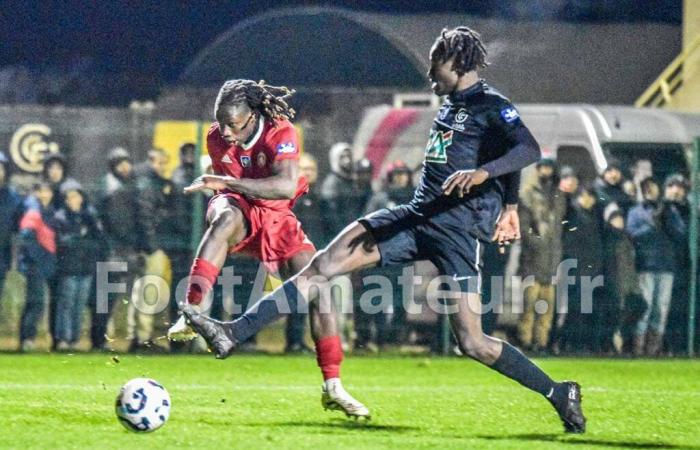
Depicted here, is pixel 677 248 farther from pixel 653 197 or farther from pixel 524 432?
pixel 524 432

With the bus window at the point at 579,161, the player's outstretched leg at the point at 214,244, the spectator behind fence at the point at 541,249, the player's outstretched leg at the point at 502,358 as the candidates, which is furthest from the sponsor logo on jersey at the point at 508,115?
the bus window at the point at 579,161

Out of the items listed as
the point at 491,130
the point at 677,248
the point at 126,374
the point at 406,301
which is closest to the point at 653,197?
the point at 677,248

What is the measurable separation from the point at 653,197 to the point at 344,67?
7.94m

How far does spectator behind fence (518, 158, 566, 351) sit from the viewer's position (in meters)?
15.4

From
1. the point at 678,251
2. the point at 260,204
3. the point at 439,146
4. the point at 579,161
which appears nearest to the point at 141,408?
the point at 260,204

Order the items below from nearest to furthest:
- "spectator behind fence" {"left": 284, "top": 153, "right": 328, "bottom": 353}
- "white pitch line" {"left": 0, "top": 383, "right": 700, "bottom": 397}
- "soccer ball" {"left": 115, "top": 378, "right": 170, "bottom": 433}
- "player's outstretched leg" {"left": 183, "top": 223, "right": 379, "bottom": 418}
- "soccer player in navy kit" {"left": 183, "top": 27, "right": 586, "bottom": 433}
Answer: "soccer ball" {"left": 115, "top": 378, "right": 170, "bottom": 433} < "player's outstretched leg" {"left": 183, "top": 223, "right": 379, "bottom": 418} < "soccer player in navy kit" {"left": 183, "top": 27, "right": 586, "bottom": 433} < "white pitch line" {"left": 0, "top": 383, "right": 700, "bottom": 397} < "spectator behind fence" {"left": 284, "top": 153, "right": 328, "bottom": 353}

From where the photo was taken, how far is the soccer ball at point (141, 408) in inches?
317

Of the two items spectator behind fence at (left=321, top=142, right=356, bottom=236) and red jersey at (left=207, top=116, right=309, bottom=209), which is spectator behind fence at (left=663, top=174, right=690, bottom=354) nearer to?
spectator behind fence at (left=321, top=142, right=356, bottom=236)

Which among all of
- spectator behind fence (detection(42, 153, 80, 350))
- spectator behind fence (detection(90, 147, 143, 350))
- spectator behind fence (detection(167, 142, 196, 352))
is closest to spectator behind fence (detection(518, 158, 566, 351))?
spectator behind fence (detection(167, 142, 196, 352))

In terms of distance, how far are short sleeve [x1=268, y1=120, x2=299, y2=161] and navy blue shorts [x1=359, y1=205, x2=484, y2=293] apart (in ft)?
2.63

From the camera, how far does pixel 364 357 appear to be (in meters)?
15.3

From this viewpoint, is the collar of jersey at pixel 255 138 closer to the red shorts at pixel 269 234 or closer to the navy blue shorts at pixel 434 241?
the red shorts at pixel 269 234

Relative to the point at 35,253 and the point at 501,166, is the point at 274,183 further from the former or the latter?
the point at 35,253

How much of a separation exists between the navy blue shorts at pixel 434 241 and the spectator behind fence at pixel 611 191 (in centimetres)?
711
